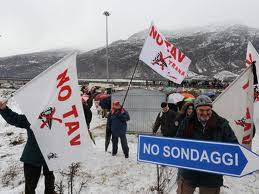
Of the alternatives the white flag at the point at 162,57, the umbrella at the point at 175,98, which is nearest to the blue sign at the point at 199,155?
the white flag at the point at 162,57

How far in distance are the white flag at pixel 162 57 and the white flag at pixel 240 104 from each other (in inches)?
90.0

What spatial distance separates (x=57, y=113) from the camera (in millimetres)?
5172

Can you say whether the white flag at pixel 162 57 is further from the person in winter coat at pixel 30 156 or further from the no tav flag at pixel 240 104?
the person in winter coat at pixel 30 156

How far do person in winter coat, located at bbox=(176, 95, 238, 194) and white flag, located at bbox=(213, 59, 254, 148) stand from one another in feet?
7.76

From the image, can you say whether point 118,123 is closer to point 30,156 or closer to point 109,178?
point 109,178

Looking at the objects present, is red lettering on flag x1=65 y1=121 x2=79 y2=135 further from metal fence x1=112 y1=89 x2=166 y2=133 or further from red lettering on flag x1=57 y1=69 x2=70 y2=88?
metal fence x1=112 y1=89 x2=166 y2=133

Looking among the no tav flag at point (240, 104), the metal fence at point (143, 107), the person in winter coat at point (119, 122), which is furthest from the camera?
the metal fence at point (143, 107)

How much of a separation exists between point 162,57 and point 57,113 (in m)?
4.27

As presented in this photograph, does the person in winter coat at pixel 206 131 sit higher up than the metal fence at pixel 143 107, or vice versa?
the person in winter coat at pixel 206 131

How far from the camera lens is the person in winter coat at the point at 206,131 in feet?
13.4

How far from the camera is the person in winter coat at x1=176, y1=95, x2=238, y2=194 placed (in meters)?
4.08

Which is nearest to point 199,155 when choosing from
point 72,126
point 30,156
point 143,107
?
point 72,126

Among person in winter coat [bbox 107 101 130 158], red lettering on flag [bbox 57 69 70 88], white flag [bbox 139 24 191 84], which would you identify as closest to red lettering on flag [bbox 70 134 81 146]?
Result: red lettering on flag [bbox 57 69 70 88]

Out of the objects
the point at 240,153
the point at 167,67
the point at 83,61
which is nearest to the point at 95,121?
the point at 167,67
